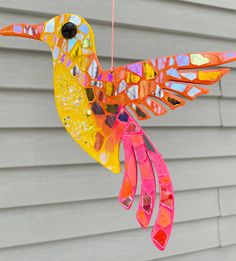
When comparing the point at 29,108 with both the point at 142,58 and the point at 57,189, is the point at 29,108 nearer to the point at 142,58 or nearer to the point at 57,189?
the point at 57,189

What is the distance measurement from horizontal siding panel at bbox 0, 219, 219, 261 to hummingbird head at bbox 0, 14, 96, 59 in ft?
2.29

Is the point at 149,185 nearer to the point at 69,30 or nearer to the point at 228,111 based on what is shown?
the point at 69,30

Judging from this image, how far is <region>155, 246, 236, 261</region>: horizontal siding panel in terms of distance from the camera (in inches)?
59.2

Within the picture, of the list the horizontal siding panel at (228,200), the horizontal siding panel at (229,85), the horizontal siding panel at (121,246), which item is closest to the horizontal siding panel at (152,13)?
the horizontal siding panel at (229,85)

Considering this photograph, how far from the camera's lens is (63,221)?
49.2 inches

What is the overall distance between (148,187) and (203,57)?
12.9 inches

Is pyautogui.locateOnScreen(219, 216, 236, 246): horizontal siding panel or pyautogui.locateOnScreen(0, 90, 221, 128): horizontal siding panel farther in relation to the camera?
pyautogui.locateOnScreen(219, 216, 236, 246): horizontal siding panel

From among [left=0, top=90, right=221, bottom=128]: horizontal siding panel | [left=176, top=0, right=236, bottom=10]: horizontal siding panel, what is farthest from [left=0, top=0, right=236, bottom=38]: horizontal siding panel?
[left=0, top=90, right=221, bottom=128]: horizontal siding panel

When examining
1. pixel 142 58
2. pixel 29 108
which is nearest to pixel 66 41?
pixel 29 108

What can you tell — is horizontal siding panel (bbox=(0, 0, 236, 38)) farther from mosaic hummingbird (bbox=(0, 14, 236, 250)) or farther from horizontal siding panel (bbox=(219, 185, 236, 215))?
horizontal siding panel (bbox=(219, 185, 236, 215))

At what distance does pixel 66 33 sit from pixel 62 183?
1.88ft

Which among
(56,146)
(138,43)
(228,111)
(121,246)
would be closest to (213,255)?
(121,246)

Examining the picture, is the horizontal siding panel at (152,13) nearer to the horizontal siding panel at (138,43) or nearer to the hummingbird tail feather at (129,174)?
the horizontal siding panel at (138,43)

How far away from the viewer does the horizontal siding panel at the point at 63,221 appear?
46.3 inches
